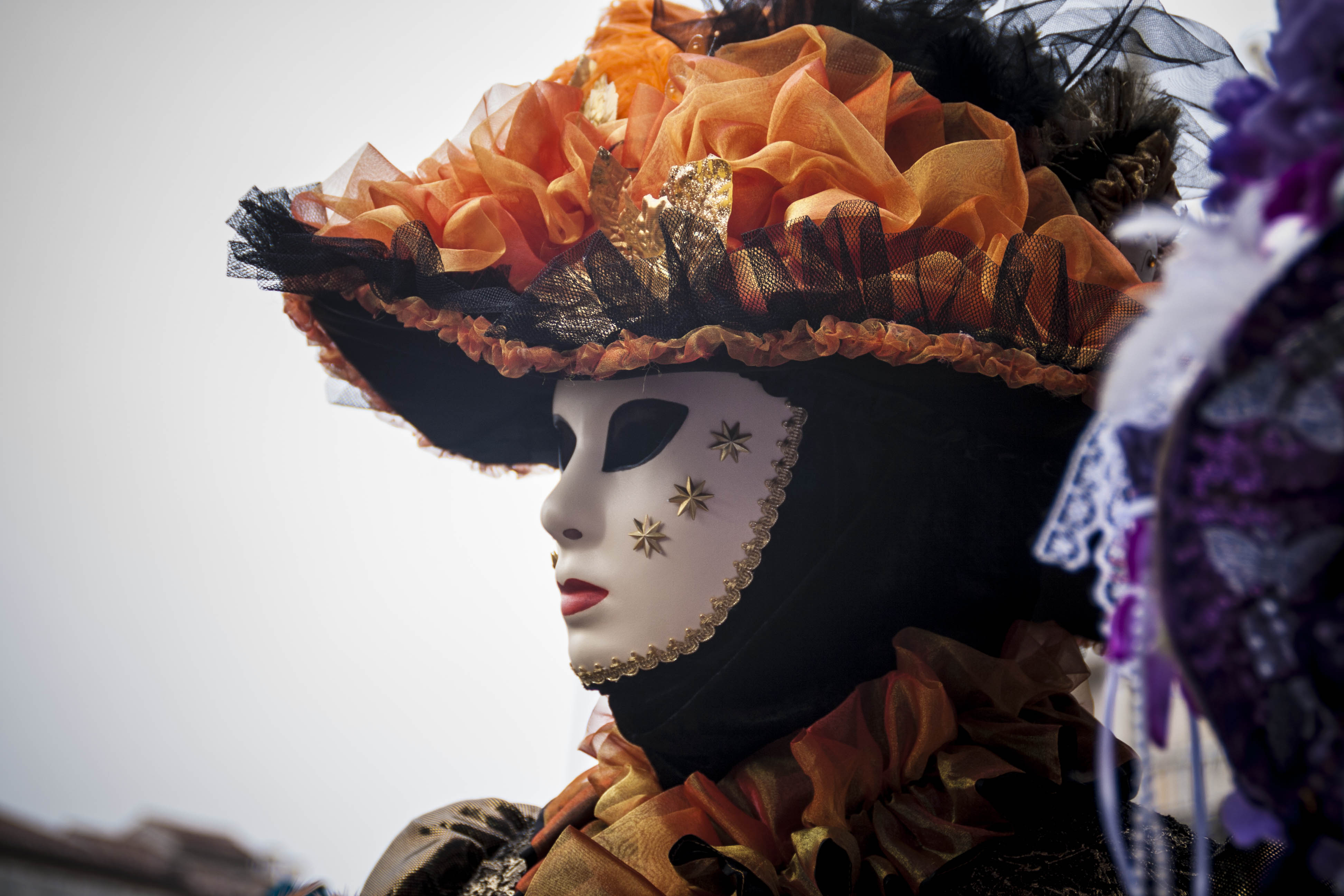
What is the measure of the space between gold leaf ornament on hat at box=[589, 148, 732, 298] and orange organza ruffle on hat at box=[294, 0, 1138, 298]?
0.05 metres

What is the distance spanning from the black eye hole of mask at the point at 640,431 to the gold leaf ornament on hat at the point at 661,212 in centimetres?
23

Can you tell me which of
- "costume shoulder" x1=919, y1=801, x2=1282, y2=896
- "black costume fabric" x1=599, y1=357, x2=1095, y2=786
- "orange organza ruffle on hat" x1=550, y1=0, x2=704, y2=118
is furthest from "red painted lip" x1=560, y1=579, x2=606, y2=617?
"orange organza ruffle on hat" x1=550, y1=0, x2=704, y2=118

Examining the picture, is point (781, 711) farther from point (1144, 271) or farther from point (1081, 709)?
point (1144, 271)

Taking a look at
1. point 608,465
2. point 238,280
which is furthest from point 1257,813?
point 238,280

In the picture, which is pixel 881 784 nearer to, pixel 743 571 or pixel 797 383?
pixel 743 571

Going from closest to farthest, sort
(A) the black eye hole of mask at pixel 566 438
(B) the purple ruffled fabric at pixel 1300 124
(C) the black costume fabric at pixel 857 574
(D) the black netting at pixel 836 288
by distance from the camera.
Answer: (B) the purple ruffled fabric at pixel 1300 124 → (D) the black netting at pixel 836 288 → (C) the black costume fabric at pixel 857 574 → (A) the black eye hole of mask at pixel 566 438

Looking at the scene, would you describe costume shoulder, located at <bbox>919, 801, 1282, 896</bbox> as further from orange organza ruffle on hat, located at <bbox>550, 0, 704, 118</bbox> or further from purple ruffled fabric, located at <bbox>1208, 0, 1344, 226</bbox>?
orange organza ruffle on hat, located at <bbox>550, 0, 704, 118</bbox>

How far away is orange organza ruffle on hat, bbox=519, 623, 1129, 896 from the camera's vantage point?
3.08ft

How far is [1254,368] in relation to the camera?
0.40 meters

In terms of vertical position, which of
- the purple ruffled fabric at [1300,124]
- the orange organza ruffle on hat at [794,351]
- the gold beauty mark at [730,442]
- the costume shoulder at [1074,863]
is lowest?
the costume shoulder at [1074,863]

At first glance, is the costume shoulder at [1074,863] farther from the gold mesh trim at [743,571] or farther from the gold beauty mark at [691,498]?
the gold beauty mark at [691,498]

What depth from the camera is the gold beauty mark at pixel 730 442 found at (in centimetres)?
109

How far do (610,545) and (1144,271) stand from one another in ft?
2.57

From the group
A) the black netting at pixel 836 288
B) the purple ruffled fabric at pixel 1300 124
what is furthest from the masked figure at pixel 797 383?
the purple ruffled fabric at pixel 1300 124
